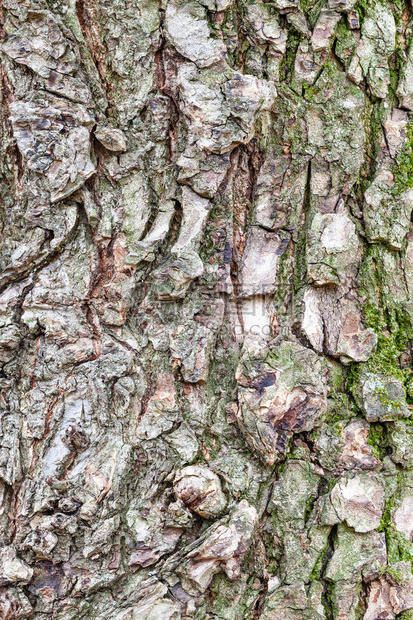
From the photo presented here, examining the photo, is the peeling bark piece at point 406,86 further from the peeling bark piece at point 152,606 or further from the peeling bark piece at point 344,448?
the peeling bark piece at point 152,606

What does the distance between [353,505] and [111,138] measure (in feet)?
3.63

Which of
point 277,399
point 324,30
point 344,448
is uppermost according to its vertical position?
point 324,30

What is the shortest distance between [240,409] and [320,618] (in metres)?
0.54

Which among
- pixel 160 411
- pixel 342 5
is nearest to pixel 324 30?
pixel 342 5

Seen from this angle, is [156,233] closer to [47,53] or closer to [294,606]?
[47,53]

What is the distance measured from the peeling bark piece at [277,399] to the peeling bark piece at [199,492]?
0.45ft

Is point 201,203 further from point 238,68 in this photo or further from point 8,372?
point 8,372

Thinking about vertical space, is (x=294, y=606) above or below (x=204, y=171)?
below

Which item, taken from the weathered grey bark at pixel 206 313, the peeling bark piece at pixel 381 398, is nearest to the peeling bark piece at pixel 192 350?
the weathered grey bark at pixel 206 313

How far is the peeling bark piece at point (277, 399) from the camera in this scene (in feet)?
Answer: 4.02

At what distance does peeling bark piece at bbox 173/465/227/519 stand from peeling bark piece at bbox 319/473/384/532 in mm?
260

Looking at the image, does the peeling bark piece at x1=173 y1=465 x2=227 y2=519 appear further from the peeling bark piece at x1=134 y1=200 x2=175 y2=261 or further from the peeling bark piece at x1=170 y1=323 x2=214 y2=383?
the peeling bark piece at x1=134 y1=200 x2=175 y2=261

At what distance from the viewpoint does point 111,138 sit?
50.9 inches

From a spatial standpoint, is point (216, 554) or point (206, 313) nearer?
point (216, 554)
